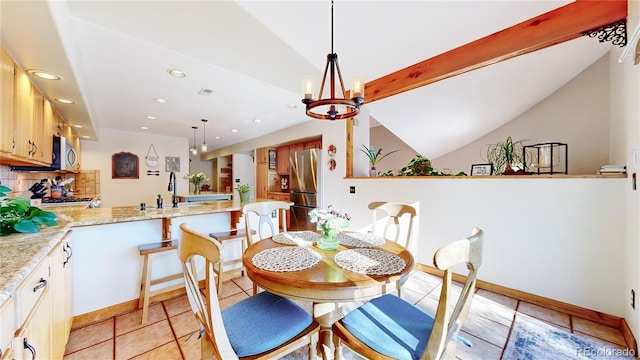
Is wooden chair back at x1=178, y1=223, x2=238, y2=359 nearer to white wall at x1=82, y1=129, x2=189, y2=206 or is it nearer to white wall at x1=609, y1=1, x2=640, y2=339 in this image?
white wall at x1=609, y1=1, x2=640, y2=339

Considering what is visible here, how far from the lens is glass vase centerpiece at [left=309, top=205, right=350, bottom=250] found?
154cm

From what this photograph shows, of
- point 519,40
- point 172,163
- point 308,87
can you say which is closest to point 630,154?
point 519,40

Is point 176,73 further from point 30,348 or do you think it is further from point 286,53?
point 30,348


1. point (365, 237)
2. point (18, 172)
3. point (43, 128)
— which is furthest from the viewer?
point (18, 172)

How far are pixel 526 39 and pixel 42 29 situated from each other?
3781 millimetres

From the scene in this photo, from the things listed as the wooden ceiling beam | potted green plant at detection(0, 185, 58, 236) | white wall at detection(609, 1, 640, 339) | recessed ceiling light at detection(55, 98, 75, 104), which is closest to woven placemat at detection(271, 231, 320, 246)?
potted green plant at detection(0, 185, 58, 236)

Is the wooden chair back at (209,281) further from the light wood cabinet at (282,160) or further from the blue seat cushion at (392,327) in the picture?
the light wood cabinet at (282,160)

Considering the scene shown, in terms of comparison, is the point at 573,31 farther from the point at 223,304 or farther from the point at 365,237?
the point at 223,304

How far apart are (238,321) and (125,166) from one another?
237 inches

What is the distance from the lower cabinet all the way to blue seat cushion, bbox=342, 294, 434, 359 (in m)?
1.24

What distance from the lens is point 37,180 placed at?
Result: 3477 millimetres

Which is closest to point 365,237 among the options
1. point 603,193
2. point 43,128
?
point 603,193

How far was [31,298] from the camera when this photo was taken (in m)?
0.95

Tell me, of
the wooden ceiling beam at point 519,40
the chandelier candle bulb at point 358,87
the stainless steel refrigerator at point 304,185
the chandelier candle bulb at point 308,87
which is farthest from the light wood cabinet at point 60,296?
the wooden ceiling beam at point 519,40
